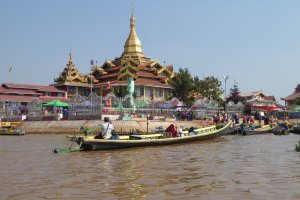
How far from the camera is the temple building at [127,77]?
2288 inches

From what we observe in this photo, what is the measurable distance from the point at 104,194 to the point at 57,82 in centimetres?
5673

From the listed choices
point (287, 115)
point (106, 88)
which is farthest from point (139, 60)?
point (287, 115)

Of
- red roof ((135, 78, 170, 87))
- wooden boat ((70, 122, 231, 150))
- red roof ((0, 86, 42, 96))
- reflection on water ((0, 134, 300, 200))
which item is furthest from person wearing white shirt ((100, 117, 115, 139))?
red roof ((0, 86, 42, 96))

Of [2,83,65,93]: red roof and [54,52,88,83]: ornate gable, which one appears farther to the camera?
[54,52,88,83]: ornate gable

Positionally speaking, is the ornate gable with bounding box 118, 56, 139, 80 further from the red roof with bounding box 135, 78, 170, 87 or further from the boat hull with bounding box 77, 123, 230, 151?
the boat hull with bounding box 77, 123, 230, 151

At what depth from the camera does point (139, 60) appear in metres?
63.4

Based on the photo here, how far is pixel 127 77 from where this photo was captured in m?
58.2

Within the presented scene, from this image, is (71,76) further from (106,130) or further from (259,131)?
(106,130)

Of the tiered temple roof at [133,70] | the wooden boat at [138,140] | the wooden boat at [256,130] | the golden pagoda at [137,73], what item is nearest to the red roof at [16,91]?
the golden pagoda at [137,73]

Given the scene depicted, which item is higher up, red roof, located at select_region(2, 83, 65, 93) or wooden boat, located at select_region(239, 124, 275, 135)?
red roof, located at select_region(2, 83, 65, 93)

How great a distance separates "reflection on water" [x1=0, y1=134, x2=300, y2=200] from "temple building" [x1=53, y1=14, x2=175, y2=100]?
41346 mm

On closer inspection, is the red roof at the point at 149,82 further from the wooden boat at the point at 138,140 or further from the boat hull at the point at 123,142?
the boat hull at the point at 123,142

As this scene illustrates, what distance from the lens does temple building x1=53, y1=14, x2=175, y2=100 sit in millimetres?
58125

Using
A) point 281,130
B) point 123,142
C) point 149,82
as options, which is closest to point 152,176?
point 123,142
